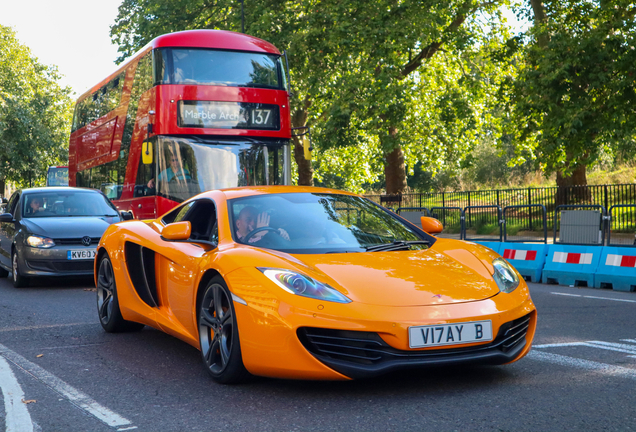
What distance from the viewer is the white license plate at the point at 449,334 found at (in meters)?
3.88

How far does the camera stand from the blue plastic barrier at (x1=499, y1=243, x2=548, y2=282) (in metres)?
12.1

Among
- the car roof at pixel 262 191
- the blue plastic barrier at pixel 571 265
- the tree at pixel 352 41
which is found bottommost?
the blue plastic barrier at pixel 571 265

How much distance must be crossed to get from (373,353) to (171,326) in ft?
6.10

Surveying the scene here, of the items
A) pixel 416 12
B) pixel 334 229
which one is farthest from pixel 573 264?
pixel 416 12

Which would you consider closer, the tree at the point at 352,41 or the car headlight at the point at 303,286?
the car headlight at the point at 303,286

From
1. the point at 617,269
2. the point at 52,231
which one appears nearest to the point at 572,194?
the point at 617,269

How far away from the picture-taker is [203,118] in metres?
12.9

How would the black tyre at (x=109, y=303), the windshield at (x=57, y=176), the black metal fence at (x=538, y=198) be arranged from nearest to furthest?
the black tyre at (x=109, y=303), the black metal fence at (x=538, y=198), the windshield at (x=57, y=176)

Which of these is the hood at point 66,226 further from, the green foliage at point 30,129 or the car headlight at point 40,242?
the green foliage at point 30,129

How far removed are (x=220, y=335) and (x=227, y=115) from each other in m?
8.98

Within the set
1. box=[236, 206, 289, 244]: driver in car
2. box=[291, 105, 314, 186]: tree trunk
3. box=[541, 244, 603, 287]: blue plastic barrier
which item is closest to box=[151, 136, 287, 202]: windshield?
box=[541, 244, 603, 287]: blue plastic barrier

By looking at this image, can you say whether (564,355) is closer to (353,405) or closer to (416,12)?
(353,405)

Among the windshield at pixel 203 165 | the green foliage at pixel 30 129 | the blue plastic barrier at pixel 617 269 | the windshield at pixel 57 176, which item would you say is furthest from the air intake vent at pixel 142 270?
the green foliage at pixel 30 129

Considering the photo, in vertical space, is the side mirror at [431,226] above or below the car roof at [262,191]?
below
